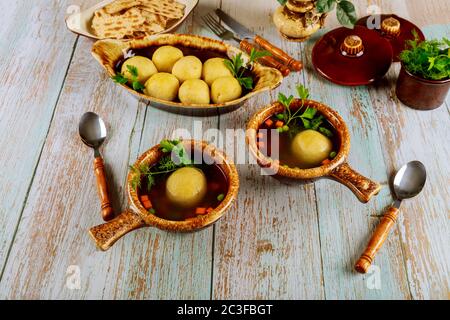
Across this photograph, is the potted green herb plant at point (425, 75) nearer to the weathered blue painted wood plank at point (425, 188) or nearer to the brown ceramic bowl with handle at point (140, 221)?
the weathered blue painted wood plank at point (425, 188)

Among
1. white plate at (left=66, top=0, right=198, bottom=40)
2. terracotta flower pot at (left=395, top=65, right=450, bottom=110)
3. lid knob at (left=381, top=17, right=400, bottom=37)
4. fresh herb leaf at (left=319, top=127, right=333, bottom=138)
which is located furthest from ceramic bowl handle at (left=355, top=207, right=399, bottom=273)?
white plate at (left=66, top=0, right=198, bottom=40)

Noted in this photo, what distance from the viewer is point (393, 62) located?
3.89 feet

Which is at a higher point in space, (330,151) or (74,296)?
(330,151)

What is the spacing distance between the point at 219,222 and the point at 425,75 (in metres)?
0.51

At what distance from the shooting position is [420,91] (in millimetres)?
1058

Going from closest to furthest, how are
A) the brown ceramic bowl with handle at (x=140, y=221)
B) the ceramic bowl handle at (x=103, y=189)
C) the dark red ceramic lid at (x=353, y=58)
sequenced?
the brown ceramic bowl with handle at (x=140, y=221)
the ceramic bowl handle at (x=103, y=189)
the dark red ceramic lid at (x=353, y=58)

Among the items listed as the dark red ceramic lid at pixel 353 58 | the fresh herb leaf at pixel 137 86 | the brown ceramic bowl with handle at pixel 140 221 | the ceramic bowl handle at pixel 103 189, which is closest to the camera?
the brown ceramic bowl with handle at pixel 140 221

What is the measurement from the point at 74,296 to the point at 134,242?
5.2 inches

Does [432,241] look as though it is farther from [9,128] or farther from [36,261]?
[9,128]

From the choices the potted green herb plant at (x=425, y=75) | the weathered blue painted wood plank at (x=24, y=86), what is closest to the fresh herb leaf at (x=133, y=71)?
the weathered blue painted wood plank at (x=24, y=86)

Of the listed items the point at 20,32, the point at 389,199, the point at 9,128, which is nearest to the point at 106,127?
the point at 9,128

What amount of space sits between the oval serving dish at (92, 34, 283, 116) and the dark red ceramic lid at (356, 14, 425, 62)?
1.13ft

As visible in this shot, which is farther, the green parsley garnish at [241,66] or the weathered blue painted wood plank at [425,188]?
the green parsley garnish at [241,66]

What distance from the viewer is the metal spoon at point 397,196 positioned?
2.75ft
